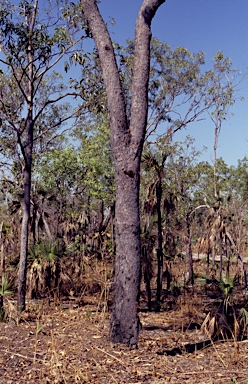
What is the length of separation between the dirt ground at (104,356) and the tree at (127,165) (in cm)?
53

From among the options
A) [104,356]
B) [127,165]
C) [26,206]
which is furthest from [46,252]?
[104,356]

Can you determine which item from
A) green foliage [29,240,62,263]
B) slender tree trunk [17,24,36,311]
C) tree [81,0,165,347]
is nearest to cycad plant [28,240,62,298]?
green foliage [29,240,62,263]

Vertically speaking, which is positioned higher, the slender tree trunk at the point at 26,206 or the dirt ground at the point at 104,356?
the slender tree trunk at the point at 26,206

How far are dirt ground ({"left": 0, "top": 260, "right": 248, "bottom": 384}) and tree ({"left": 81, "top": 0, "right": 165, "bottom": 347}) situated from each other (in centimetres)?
53

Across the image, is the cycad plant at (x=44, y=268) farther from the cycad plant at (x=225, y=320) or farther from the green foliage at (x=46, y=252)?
the cycad plant at (x=225, y=320)

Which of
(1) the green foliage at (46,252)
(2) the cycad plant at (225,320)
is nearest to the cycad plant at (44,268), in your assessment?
(1) the green foliage at (46,252)

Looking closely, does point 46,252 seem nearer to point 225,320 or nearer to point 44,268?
point 44,268

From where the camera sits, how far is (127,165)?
298 inches

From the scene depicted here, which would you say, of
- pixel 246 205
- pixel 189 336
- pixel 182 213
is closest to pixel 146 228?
pixel 189 336

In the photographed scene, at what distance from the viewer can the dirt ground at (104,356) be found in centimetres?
589

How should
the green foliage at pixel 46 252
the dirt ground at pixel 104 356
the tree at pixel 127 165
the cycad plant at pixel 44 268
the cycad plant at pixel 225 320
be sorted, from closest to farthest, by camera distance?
1. the dirt ground at pixel 104 356
2. the tree at pixel 127 165
3. the cycad plant at pixel 225 320
4. the cycad plant at pixel 44 268
5. the green foliage at pixel 46 252

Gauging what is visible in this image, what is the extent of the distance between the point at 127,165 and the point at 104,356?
2794mm

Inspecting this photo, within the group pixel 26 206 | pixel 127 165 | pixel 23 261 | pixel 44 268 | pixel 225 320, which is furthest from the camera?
pixel 44 268

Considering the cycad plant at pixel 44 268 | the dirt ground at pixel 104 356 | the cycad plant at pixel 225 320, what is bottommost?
the dirt ground at pixel 104 356
